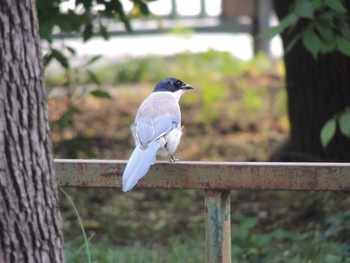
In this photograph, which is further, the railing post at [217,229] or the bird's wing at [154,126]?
the bird's wing at [154,126]

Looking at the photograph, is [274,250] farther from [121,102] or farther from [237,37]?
[237,37]

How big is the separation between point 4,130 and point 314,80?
18.1 ft

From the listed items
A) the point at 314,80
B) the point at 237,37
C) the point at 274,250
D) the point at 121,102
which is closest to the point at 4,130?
the point at 274,250

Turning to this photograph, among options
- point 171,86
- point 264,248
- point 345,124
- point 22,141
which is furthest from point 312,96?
point 22,141

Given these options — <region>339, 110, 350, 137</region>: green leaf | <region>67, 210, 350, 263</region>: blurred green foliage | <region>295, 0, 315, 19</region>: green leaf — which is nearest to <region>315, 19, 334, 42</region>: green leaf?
<region>295, 0, 315, 19</region>: green leaf

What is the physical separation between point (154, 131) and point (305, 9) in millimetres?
1567

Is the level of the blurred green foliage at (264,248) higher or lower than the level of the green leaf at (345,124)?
lower

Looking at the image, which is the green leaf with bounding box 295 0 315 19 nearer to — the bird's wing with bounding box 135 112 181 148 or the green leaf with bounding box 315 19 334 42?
the green leaf with bounding box 315 19 334 42

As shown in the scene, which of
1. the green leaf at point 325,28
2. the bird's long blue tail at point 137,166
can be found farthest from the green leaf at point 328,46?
the bird's long blue tail at point 137,166

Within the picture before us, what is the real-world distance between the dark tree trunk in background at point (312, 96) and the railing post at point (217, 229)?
3831 mm

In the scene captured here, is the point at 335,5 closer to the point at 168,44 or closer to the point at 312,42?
the point at 312,42

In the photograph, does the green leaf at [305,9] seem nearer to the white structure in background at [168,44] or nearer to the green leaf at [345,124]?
the green leaf at [345,124]

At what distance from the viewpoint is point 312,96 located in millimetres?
8898

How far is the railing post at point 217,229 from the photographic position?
457 cm
